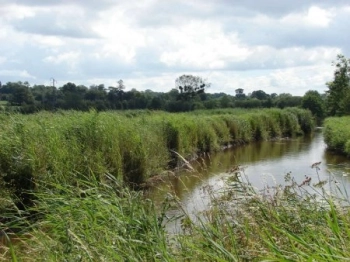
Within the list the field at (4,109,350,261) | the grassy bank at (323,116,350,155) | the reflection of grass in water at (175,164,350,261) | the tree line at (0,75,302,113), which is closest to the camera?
the reflection of grass in water at (175,164,350,261)

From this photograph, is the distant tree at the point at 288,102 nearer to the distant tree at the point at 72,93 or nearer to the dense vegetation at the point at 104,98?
the dense vegetation at the point at 104,98

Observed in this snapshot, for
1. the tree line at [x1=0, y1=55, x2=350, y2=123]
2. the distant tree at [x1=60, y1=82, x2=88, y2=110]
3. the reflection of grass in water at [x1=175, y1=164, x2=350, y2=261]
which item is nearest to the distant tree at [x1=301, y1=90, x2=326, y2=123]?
the tree line at [x1=0, y1=55, x2=350, y2=123]

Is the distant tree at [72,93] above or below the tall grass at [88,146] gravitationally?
above

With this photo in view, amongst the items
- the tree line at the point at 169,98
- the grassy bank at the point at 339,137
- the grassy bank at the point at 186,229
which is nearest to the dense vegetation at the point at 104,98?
the tree line at the point at 169,98

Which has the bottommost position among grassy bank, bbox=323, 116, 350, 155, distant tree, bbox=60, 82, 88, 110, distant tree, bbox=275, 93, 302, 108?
grassy bank, bbox=323, 116, 350, 155

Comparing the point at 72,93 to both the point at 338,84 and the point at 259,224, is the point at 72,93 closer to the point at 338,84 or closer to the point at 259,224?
→ the point at 338,84

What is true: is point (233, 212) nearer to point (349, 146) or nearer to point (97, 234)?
point (97, 234)

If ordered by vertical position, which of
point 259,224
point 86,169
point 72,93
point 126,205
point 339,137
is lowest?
point 339,137

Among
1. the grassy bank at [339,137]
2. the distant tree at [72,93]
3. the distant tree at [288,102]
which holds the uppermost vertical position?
the distant tree at [72,93]

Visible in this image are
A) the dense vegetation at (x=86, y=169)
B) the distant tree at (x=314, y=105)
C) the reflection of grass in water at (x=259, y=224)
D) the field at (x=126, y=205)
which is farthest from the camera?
the distant tree at (x=314, y=105)

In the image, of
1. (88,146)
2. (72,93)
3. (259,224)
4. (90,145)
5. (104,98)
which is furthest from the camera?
(104,98)

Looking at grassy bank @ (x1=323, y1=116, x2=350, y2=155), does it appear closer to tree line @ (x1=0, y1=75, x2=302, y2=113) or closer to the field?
the field

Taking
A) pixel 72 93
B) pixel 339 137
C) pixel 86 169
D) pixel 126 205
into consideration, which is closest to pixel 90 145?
pixel 86 169

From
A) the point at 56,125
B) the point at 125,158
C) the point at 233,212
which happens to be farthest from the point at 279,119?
the point at 233,212
